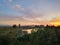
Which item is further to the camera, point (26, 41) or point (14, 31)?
point (14, 31)

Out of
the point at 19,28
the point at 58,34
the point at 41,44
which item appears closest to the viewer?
the point at 41,44

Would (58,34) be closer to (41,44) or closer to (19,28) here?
(41,44)

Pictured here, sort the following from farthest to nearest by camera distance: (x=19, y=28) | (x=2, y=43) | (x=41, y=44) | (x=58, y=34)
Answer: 1. (x=19, y=28)
2. (x=58, y=34)
3. (x=41, y=44)
4. (x=2, y=43)

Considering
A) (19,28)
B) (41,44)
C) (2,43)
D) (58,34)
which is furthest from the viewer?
(19,28)

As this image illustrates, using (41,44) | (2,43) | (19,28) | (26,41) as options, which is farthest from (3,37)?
(19,28)

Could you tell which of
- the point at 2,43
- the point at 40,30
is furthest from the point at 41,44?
the point at 2,43

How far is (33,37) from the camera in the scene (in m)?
15.7

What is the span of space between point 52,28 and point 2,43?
16.7ft

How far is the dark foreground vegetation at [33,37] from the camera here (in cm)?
1434

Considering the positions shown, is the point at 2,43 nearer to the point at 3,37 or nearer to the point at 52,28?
the point at 3,37

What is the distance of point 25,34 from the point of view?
16.8 meters

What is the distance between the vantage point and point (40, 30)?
1648 cm

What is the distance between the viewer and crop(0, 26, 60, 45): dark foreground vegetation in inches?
564

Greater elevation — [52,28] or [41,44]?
[52,28]
